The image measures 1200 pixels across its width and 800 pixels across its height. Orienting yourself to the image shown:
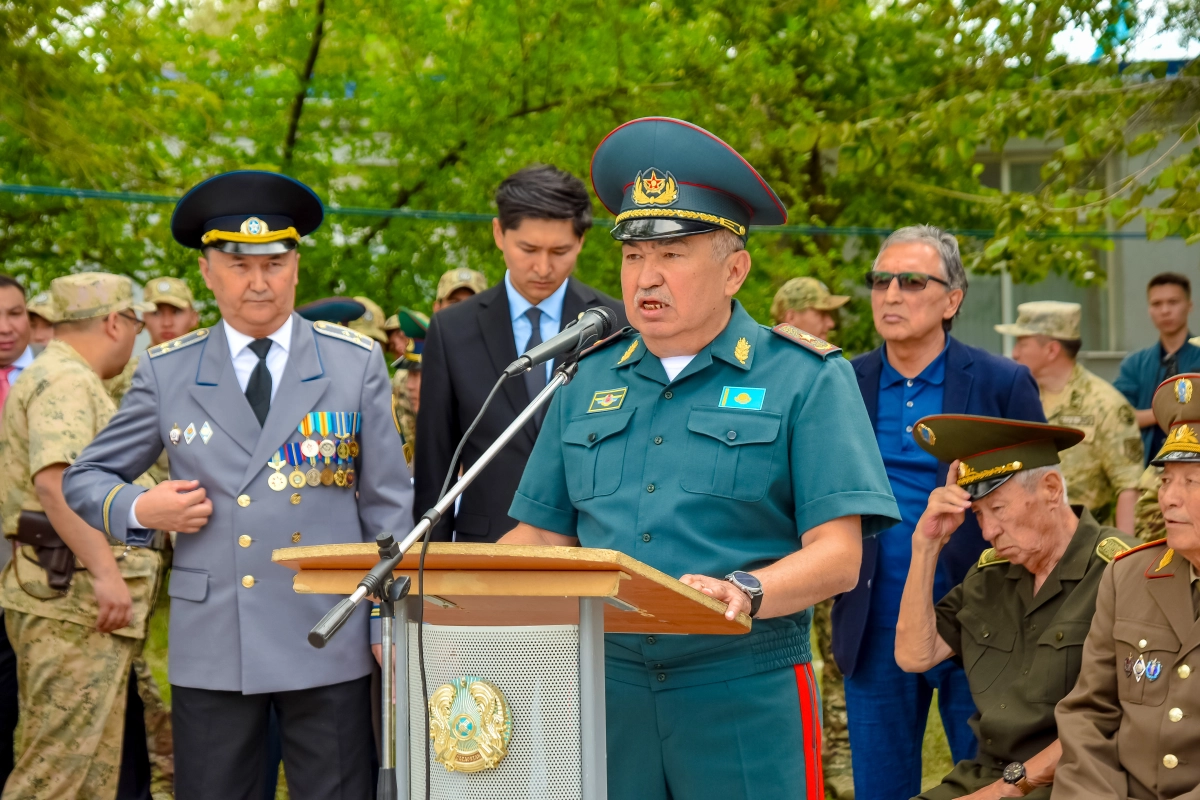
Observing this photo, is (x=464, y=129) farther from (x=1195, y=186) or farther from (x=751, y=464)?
(x=751, y=464)

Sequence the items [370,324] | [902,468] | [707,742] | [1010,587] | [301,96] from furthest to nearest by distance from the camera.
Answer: [301,96], [370,324], [902,468], [1010,587], [707,742]

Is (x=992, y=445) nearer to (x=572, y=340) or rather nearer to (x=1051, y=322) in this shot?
(x=572, y=340)

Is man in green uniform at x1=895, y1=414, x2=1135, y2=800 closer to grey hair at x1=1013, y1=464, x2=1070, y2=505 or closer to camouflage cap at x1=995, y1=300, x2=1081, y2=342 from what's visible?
grey hair at x1=1013, y1=464, x2=1070, y2=505

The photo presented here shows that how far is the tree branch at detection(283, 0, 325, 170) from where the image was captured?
11125 mm

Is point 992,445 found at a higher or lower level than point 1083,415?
lower

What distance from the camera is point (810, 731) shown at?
290cm

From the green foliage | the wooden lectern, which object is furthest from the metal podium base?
the green foliage

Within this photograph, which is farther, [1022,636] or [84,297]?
[84,297]

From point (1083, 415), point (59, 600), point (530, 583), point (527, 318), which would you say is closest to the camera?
point (530, 583)

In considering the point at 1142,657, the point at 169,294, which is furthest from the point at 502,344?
the point at 169,294

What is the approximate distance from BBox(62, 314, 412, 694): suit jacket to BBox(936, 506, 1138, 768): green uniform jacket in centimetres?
175

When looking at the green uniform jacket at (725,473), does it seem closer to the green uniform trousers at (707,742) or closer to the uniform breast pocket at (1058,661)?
the green uniform trousers at (707,742)

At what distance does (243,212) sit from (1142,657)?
9.13 ft

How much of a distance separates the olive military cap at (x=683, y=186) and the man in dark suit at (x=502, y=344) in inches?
60.8
